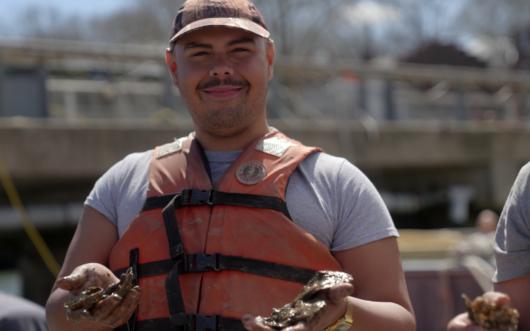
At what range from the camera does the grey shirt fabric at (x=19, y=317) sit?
2.62 metres

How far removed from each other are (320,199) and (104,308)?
704mm

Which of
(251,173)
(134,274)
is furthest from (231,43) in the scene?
(134,274)

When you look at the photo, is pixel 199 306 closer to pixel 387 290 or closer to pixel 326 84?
pixel 387 290

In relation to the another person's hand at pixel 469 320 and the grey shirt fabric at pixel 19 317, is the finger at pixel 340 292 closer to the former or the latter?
the another person's hand at pixel 469 320

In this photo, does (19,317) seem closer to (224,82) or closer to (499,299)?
(224,82)

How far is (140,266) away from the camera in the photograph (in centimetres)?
178

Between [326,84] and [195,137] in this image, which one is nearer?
[195,137]

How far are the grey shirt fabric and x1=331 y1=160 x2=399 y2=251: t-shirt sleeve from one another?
1648 millimetres

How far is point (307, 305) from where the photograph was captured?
1391 mm

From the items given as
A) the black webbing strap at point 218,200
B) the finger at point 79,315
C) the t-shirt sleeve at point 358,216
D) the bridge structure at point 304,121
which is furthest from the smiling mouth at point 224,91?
the bridge structure at point 304,121

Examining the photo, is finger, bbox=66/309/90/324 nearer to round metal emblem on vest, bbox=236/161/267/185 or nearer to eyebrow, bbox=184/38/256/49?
round metal emblem on vest, bbox=236/161/267/185

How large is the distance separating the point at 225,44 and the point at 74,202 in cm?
608

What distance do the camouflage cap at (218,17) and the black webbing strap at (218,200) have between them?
1.70ft

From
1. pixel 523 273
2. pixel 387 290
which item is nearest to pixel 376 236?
pixel 387 290
